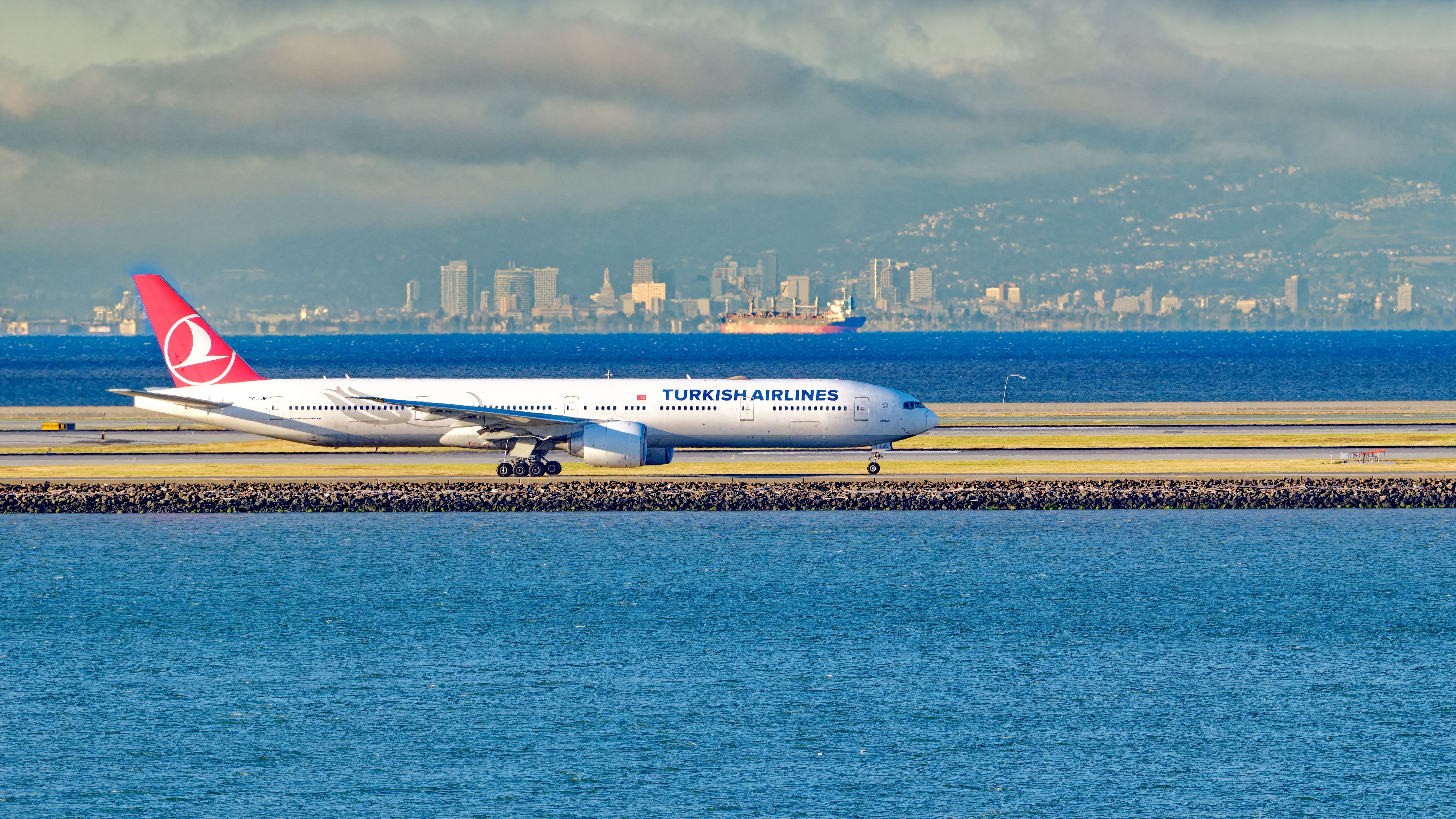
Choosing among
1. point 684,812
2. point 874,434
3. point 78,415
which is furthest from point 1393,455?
point 78,415

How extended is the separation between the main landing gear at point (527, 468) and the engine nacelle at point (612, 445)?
326cm

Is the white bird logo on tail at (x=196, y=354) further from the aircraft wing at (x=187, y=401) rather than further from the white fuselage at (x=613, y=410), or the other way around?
the white fuselage at (x=613, y=410)

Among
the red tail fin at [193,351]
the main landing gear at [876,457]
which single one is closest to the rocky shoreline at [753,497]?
the main landing gear at [876,457]

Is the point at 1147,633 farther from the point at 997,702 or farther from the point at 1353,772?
the point at 1353,772

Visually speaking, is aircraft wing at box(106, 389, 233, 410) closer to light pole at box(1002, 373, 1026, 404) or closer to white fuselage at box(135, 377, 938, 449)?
white fuselage at box(135, 377, 938, 449)

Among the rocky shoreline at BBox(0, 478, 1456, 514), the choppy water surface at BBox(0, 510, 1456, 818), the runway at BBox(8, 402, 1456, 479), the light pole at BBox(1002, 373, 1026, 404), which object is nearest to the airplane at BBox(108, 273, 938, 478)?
the runway at BBox(8, 402, 1456, 479)

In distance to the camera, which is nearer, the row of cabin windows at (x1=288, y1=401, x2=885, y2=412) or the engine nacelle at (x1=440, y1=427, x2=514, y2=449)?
the row of cabin windows at (x1=288, y1=401, x2=885, y2=412)

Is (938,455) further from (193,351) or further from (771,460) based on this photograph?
(193,351)

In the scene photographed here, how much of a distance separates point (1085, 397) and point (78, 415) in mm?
103888

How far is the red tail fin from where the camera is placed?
235 ft

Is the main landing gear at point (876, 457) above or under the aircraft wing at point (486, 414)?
under

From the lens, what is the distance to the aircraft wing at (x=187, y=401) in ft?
225

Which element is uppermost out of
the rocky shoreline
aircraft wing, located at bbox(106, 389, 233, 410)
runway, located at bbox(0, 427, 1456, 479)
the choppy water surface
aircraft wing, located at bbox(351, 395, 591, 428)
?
aircraft wing, located at bbox(106, 389, 233, 410)

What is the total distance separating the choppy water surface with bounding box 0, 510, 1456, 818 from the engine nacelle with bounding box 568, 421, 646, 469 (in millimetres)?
7219
